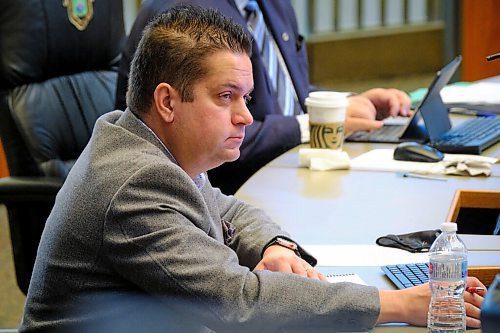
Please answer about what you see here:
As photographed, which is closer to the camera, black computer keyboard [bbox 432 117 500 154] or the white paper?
black computer keyboard [bbox 432 117 500 154]

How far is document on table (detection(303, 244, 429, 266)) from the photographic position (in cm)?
166

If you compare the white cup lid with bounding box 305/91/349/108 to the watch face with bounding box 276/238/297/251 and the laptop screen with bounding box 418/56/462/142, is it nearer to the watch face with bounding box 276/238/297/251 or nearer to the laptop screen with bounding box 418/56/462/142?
the laptop screen with bounding box 418/56/462/142

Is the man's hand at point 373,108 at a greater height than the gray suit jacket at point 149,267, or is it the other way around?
the gray suit jacket at point 149,267

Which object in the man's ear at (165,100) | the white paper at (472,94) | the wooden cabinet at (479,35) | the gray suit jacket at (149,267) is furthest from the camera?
the wooden cabinet at (479,35)

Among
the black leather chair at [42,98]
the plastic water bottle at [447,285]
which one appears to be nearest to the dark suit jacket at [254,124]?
the black leather chair at [42,98]

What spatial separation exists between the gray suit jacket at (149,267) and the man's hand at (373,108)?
1.19 m

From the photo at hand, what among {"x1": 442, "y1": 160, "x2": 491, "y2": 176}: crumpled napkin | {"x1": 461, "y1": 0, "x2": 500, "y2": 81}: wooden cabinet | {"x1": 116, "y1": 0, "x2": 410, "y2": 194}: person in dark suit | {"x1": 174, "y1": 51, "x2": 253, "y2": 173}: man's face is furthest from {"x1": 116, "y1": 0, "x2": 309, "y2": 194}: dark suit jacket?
{"x1": 461, "y1": 0, "x2": 500, "y2": 81}: wooden cabinet

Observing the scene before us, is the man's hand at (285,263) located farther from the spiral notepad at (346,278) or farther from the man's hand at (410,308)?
the man's hand at (410,308)

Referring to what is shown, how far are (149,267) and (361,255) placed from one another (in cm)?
47

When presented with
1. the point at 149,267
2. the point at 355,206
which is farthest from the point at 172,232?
the point at 355,206

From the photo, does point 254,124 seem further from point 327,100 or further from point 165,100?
point 165,100

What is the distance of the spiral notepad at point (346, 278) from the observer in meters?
1.57

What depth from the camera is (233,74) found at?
1.49 m

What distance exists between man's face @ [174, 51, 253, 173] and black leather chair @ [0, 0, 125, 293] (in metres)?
0.84
